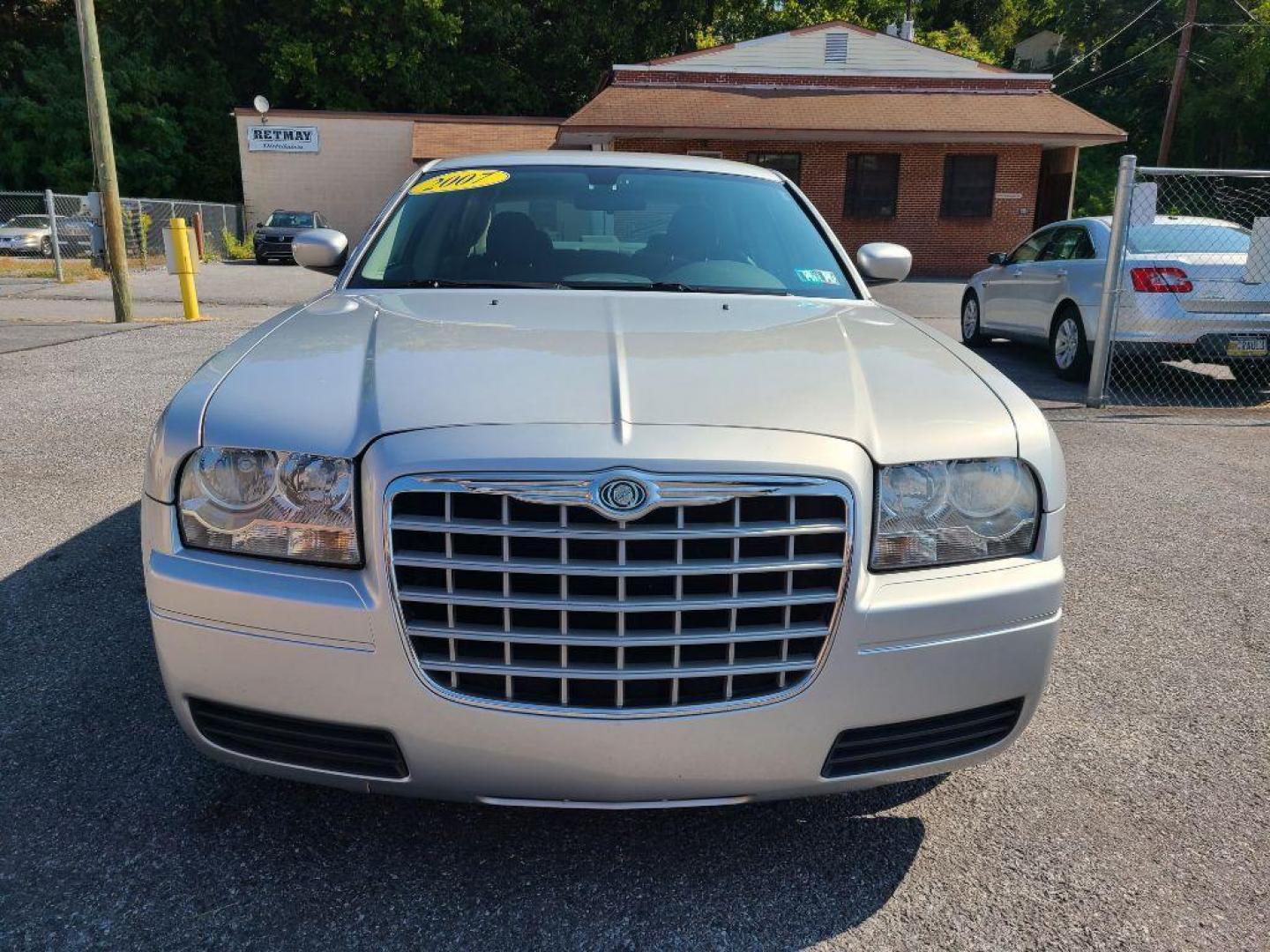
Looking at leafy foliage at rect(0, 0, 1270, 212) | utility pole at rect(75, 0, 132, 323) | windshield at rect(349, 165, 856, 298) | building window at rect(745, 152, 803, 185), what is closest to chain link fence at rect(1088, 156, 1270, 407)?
windshield at rect(349, 165, 856, 298)

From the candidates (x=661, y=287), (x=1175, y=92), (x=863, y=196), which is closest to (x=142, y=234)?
(x=863, y=196)

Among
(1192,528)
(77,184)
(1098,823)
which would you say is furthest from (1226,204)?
(77,184)

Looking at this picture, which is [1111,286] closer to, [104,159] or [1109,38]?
[104,159]

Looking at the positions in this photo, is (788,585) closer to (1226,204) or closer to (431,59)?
(1226,204)

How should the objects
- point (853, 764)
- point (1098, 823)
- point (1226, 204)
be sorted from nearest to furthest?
point (853, 764) < point (1098, 823) < point (1226, 204)

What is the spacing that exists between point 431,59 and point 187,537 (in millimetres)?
41441

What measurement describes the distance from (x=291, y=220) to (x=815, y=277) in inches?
1114

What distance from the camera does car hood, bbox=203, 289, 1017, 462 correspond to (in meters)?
2.02

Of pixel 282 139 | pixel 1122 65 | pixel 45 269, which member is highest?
pixel 1122 65

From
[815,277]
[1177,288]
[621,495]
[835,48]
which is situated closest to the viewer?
[621,495]

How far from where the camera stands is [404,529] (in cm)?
189

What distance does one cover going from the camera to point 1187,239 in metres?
7.97

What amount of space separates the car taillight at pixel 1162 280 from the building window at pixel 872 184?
61.9 ft

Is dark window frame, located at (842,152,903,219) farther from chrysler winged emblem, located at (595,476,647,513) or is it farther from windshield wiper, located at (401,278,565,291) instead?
chrysler winged emblem, located at (595,476,647,513)
